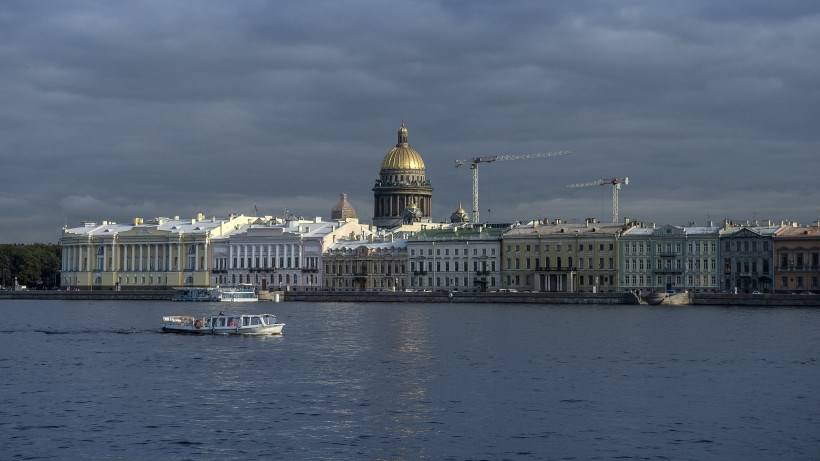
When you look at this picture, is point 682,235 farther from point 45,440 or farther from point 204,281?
point 45,440

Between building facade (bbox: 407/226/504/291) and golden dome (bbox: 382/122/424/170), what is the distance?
87.5 feet

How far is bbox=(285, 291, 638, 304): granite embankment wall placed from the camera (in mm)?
82875

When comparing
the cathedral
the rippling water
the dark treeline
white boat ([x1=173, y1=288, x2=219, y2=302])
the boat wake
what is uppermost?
the cathedral

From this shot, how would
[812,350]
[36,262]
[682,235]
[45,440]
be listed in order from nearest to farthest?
[45,440]
[812,350]
[682,235]
[36,262]

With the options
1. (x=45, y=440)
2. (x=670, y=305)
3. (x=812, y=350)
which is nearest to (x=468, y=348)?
(x=812, y=350)

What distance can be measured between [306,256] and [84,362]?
66222 millimetres

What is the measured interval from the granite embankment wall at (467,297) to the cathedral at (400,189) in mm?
29081

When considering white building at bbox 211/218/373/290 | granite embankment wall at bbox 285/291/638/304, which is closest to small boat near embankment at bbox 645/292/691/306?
granite embankment wall at bbox 285/291/638/304

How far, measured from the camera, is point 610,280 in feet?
295

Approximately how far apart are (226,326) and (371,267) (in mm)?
49349

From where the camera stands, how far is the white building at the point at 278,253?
346ft

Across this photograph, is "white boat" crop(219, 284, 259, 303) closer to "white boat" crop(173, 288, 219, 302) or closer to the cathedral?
"white boat" crop(173, 288, 219, 302)

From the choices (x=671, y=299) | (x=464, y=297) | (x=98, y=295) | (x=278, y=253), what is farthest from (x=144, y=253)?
(x=671, y=299)

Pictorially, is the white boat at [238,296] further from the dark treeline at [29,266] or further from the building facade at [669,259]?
the dark treeline at [29,266]
